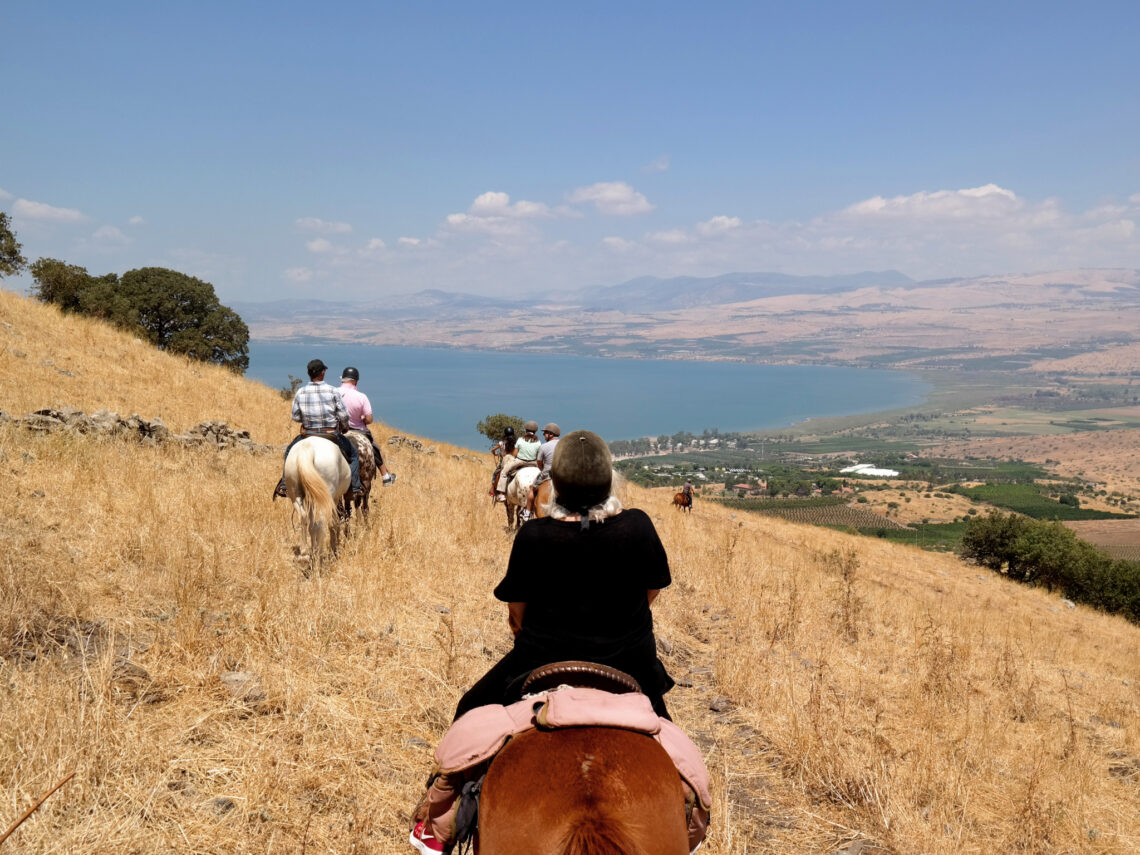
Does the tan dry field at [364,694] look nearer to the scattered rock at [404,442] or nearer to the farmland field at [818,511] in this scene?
the scattered rock at [404,442]

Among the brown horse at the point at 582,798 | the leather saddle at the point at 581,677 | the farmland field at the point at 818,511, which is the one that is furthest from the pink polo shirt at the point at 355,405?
the farmland field at the point at 818,511

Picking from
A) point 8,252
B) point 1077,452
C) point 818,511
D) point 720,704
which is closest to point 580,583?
point 720,704

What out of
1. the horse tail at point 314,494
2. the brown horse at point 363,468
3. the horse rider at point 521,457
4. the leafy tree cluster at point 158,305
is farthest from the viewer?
the leafy tree cluster at point 158,305

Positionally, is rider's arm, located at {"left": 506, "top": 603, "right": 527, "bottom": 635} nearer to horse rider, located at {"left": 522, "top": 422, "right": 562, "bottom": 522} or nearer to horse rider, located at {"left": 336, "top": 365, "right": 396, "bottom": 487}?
horse rider, located at {"left": 522, "top": 422, "right": 562, "bottom": 522}

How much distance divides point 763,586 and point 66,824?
27.7 feet

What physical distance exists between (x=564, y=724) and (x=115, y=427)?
1088 cm

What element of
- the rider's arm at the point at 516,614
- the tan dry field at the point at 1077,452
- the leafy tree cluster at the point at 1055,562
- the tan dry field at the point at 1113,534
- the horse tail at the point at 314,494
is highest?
the rider's arm at the point at 516,614

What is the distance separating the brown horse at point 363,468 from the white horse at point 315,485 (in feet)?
2.84

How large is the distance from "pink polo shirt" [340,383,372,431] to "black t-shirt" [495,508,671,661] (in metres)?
6.63

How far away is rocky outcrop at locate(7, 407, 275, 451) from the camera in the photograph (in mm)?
9266

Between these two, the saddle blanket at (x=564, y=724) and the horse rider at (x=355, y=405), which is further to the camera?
the horse rider at (x=355, y=405)

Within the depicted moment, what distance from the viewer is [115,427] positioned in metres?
10.2

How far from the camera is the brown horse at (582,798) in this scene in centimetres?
182

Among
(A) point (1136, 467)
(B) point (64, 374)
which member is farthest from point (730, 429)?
(B) point (64, 374)
